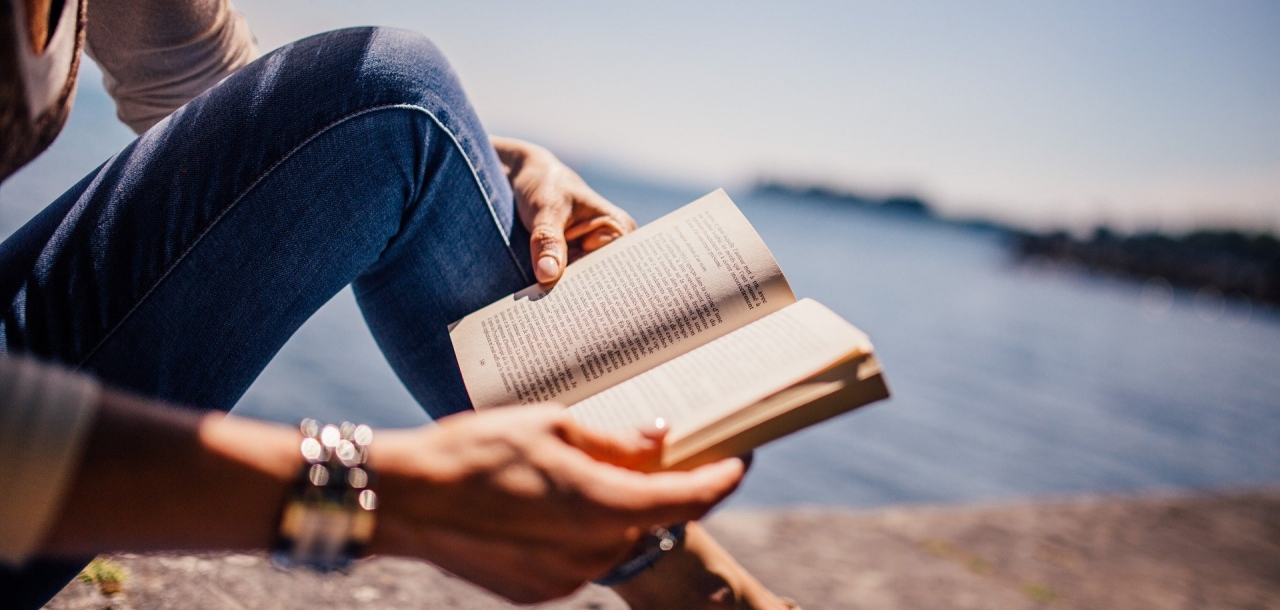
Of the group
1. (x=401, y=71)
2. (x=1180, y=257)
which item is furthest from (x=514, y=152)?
(x=1180, y=257)

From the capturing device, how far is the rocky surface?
4.05ft

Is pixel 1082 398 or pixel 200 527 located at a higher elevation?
pixel 200 527

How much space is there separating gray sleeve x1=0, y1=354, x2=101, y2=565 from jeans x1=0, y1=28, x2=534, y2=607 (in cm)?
27

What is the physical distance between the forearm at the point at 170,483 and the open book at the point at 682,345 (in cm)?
29

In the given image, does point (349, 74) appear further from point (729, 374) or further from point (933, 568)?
point (933, 568)

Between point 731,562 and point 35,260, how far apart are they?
2.96 feet

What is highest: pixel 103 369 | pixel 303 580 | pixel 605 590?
pixel 103 369

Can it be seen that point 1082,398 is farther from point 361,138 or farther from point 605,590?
point 361,138

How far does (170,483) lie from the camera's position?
464 millimetres

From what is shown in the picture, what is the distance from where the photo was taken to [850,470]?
463cm

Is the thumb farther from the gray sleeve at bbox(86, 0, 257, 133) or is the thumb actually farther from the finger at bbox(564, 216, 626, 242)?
the gray sleeve at bbox(86, 0, 257, 133)

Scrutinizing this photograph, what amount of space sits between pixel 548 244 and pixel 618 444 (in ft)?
1.48

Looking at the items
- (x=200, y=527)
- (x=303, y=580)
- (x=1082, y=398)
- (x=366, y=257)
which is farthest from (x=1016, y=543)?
(x=1082, y=398)

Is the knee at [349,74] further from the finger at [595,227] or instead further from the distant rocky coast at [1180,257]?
the distant rocky coast at [1180,257]
